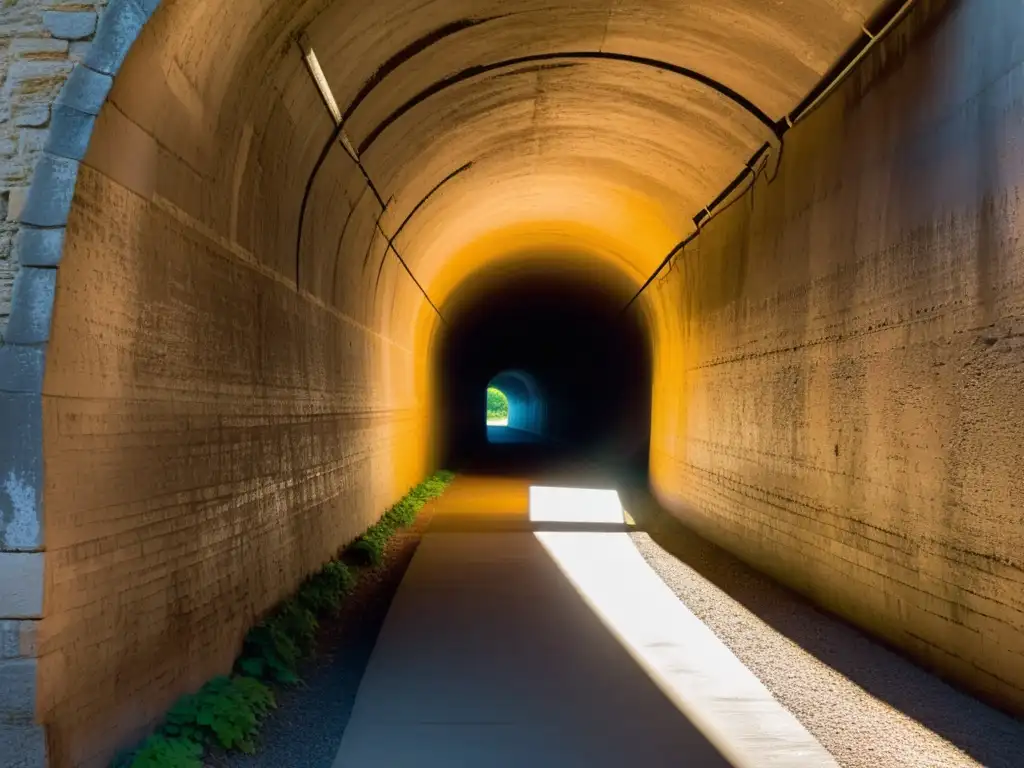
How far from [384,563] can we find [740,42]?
5.63 meters

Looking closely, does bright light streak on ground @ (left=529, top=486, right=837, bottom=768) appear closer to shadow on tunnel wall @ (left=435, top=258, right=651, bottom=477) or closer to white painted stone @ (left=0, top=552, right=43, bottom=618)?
white painted stone @ (left=0, top=552, right=43, bottom=618)

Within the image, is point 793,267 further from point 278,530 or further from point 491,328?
point 491,328

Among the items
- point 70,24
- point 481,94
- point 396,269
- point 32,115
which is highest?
point 481,94

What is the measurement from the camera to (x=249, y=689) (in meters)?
4.58

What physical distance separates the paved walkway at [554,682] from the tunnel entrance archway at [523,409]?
27.2 meters

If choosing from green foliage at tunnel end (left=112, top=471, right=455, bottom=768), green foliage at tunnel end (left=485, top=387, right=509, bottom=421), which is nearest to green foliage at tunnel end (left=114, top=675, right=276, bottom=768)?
green foliage at tunnel end (left=112, top=471, right=455, bottom=768)

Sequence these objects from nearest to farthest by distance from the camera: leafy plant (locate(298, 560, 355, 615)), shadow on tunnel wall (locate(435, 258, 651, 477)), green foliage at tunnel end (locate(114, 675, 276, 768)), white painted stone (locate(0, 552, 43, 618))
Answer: white painted stone (locate(0, 552, 43, 618)), green foliage at tunnel end (locate(114, 675, 276, 768)), leafy plant (locate(298, 560, 355, 615)), shadow on tunnel wall (locate(435, 258, 651, 477))

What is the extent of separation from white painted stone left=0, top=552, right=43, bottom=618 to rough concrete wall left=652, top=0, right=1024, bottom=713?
13.9 feet

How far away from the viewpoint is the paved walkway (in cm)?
393

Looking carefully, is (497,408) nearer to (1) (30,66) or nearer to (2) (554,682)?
(2) (554,682)

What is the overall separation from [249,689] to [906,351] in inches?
166

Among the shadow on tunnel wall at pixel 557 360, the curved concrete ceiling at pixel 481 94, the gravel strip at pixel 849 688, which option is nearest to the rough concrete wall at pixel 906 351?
the gravel strip at pixel 849 688

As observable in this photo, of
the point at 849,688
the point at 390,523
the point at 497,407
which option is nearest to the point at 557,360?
the point at 390,523

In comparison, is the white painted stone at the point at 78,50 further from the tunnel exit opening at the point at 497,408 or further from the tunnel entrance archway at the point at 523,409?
the tunnel exit opening at the point at 497,408
